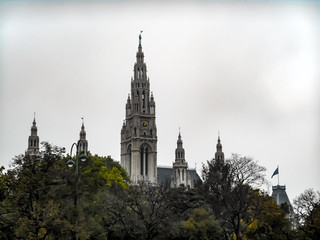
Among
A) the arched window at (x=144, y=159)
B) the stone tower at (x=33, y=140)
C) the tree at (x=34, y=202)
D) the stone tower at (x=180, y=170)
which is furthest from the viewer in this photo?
the stone tower at (x=180, y=170)

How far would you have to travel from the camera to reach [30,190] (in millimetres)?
37281

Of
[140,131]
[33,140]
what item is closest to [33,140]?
[33,140]

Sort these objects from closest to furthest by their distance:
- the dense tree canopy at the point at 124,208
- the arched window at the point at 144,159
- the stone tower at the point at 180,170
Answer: the dense tree canopy at the point at 124,208 < the arched window at the point at 144,159 < the stone tower at the point at 180,170

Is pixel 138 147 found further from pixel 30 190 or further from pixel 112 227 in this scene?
pixel 30 190

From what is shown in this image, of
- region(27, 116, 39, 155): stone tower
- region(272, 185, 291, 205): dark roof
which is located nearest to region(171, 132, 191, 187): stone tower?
region(272, 185, 291, 205): dark roof

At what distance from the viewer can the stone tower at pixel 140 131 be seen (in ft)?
416

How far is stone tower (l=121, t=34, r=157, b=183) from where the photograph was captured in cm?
12681

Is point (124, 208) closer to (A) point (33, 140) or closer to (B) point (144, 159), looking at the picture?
(A) point (33, 140)

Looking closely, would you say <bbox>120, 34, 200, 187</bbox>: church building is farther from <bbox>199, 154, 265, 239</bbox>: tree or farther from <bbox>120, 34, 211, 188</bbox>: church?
<bbox>199, 154, 265, 239</bbox>: tree

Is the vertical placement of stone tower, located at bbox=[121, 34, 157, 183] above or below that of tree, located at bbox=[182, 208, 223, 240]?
above

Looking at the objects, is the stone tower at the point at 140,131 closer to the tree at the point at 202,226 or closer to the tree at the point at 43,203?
the tree at the point at 202,226

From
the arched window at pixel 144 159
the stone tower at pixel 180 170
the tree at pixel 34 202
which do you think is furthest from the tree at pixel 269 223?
the stone tower at pixel 180 170

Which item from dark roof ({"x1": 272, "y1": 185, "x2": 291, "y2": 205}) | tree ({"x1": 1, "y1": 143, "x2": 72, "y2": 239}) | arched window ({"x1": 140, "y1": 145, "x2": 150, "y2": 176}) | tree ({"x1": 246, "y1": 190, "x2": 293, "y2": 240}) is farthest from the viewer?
arched window ({"x1": 140, "y1": 145, "x2": 150, "y2": 176})

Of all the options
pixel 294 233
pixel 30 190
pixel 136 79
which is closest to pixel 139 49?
pixel 136 79
